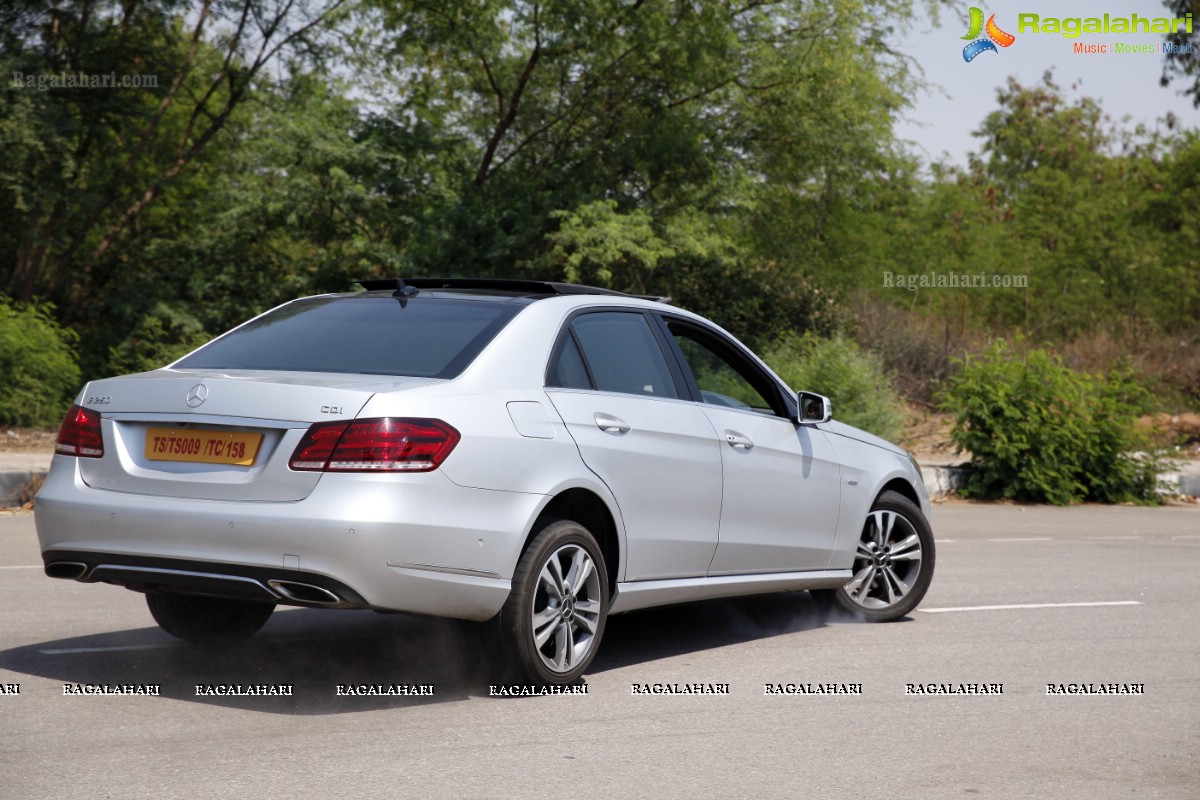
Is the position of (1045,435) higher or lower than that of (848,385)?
lower

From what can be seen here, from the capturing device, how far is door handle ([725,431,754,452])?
22.4 ft

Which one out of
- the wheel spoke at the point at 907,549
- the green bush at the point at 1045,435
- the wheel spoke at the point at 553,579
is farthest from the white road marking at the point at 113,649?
the green bush at the point at 1045,435

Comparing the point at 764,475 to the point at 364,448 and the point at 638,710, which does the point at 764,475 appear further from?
the point at 364,448

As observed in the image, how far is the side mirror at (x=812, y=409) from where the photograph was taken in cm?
742

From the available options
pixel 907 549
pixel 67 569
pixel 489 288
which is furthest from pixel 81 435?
pixel 907 549

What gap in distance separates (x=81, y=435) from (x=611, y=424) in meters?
2.15

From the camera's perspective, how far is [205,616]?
6.68 meters

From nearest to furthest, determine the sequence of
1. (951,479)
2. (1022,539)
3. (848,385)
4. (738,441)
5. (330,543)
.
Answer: (330,543)
(738,441)
(1022,539)
(951,479)
(848,385)

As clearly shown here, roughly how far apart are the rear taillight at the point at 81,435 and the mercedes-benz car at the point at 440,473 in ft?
0.04

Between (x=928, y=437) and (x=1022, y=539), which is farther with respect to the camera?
(x=928, y=437)

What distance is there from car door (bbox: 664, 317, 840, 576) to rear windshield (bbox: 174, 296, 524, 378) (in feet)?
4.24

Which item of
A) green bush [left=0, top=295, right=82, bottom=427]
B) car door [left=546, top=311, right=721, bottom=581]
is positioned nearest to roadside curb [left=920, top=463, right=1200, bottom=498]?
green bush [left=0, top=295, right=82, bottom=427]

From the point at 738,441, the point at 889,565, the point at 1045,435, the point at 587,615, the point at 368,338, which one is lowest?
the point at 1045,435

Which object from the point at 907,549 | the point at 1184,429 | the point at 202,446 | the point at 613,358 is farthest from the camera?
the point at 1184,429
